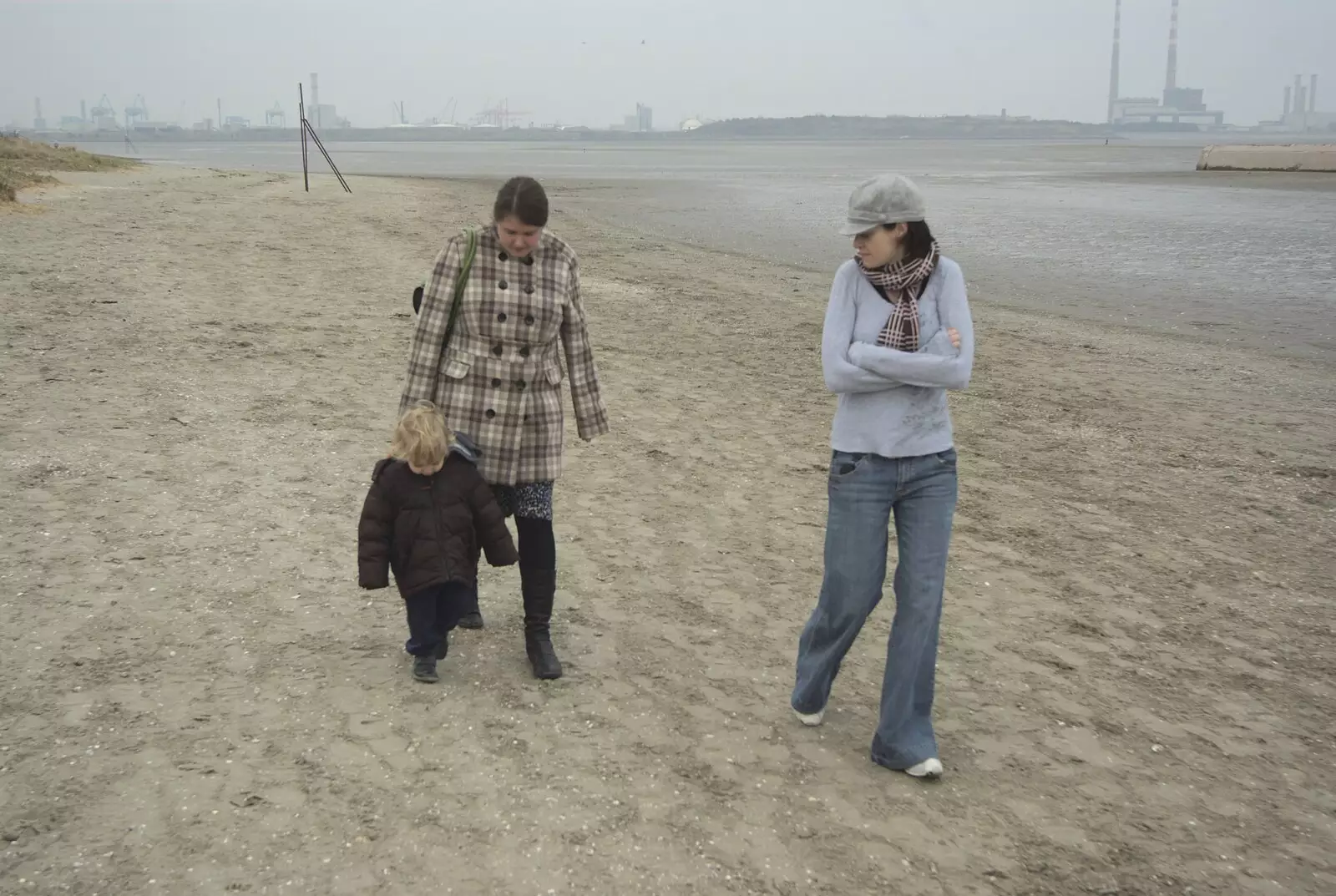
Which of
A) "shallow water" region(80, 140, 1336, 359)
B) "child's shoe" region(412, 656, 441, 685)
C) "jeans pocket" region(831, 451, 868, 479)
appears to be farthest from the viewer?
"shallow water" region(80, 140, 1336, 359)

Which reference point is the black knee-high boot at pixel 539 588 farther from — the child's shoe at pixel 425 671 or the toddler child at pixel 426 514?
the child's shoe at pixel 425 671

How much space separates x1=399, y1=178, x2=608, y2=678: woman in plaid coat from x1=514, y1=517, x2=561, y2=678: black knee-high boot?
101 millimetres

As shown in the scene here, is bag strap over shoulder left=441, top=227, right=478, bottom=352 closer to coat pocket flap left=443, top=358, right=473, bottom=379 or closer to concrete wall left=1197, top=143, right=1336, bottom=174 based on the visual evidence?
coat pocket flap left=443, top=358, right=473, bottom=379

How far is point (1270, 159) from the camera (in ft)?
152

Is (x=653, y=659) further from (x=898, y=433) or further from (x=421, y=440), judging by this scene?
(x=898, y=433)

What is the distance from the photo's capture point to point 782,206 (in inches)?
1130

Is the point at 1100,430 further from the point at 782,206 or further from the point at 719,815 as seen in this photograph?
the point at 782,206

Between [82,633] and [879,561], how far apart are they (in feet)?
9.51

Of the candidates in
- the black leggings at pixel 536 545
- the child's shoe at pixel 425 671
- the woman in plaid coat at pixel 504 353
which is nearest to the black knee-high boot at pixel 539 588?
the black leggings at pixel 536 545

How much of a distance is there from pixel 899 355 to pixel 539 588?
5.28ft

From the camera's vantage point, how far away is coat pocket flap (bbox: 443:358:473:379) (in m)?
4.05

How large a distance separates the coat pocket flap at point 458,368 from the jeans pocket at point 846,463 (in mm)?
1266

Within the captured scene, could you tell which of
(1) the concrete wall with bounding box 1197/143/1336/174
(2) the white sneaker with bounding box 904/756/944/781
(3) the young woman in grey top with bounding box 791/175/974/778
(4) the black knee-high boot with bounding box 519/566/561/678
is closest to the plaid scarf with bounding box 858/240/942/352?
(3) the young woman in grey top with bounding box 791/175/974/778

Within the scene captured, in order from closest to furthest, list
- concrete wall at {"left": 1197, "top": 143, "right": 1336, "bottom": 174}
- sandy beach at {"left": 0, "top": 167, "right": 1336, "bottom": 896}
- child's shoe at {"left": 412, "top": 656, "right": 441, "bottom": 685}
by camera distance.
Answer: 1. sandy beach at {"left": 0, "top": 167, "right": 1336, "bottom": 896}
2. child's shoe at {"left": 412, "top": 656, "right": 441, "bottom": 685}
3. concrete wall at {"left": 1197, "top": 143, "right": 1336, "bottom": 174}
